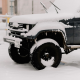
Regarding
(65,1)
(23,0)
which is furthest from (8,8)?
(65,1)

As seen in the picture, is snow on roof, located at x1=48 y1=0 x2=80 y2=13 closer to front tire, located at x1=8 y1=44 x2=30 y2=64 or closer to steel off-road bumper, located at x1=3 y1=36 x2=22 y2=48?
front tire, located at x1=8 y1=44 x2=30 y2=64

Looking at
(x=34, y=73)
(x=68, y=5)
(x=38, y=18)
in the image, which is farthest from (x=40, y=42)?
(x=68, y=5)

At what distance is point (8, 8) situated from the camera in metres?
43.3

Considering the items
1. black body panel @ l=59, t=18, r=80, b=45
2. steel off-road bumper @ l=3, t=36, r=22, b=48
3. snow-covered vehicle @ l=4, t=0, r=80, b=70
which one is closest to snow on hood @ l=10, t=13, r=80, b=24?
snow-covered vehicle @ l=4, t=0, r=80, b=70

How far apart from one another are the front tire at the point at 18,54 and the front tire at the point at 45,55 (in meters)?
1.04

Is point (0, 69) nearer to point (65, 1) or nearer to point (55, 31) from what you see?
point (55, 31)

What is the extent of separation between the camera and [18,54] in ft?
18.6

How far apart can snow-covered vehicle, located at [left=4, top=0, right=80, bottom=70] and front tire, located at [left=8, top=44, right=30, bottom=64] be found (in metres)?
0.45

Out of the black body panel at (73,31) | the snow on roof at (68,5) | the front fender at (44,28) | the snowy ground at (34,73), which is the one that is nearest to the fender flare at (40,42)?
the front fender at (44,28)

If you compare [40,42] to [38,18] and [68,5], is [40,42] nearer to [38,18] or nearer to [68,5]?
[38,18]

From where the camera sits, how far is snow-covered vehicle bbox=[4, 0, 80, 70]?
Answer: 4613 mm

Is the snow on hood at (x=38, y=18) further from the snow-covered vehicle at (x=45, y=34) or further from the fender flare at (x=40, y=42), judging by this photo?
the fender flare at (x=40, y=42)

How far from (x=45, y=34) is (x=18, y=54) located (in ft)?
4.03

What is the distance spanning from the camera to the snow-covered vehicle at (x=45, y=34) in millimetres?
4613
